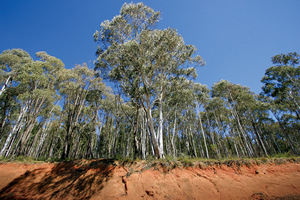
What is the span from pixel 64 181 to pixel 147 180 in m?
4.68

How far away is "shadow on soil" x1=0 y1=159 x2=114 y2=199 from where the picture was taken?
655 cm

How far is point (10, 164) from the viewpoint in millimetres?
8281

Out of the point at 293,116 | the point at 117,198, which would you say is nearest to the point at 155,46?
the point at 117,198

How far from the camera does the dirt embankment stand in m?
6.20

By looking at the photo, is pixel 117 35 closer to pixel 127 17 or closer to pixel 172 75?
pixel 127 17

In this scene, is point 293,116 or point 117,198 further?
point 293,116

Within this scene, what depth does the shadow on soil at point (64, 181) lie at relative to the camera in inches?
258

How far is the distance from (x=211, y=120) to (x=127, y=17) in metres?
26.9

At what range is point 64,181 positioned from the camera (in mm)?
7168

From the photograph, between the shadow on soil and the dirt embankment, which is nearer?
the dirt embankment

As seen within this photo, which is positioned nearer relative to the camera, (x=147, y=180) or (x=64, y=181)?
(x=147, y=180)

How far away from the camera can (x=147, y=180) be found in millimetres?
6672

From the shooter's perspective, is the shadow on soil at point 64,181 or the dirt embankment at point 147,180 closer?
the dirt embankment at point 147,180

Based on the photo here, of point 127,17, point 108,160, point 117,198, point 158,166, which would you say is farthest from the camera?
point 127,17
